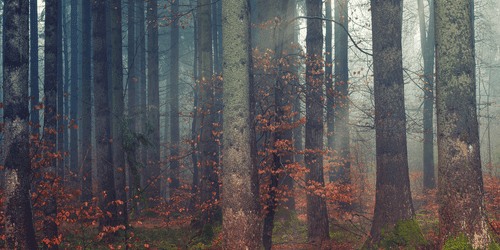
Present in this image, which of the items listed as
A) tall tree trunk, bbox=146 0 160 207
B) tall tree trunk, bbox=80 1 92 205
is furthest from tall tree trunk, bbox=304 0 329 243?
tall tree trunk, bbox=80 1 92 205

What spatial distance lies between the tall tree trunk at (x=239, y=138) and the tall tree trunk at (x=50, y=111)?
3784 mm

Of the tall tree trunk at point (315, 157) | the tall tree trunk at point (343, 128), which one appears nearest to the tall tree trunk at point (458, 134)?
the tall tree trunk at point (315, 157)

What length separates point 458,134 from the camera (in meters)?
5.14

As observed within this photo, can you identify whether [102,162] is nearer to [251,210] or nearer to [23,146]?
[23,146]

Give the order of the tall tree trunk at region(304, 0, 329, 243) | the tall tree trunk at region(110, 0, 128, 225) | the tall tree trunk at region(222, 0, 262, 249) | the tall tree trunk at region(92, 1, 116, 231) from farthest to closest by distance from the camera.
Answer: the tall tree trunk at region(110, 0, 128, 225)
the tall tree trunk at region(92, 1, 116, 231)
the tall tree trunk at region(304, 0, 329, 243)
the tall tree trunk at region(222, 0, 262, 249)

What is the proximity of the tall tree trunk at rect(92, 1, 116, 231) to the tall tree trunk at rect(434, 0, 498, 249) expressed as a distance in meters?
8.26

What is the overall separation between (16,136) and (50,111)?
1757mm

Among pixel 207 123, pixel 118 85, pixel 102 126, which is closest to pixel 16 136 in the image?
pixel 102 126

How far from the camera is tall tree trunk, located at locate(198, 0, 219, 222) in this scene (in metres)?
9.05

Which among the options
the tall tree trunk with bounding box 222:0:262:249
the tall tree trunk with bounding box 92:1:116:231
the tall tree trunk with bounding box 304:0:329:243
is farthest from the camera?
the tall tree trunk with bounding box 92:1:116:231

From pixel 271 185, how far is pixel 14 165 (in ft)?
17.2

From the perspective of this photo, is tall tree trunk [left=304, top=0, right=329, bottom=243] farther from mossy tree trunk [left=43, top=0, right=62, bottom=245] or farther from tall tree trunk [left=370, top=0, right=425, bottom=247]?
mossy tree trunk [left=43, top=0, right=62, bottom=245]

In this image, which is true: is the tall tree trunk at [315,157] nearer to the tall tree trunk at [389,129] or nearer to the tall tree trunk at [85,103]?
the tall tree trunk at [389,129]

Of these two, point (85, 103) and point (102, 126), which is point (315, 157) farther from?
point (85, 103)
